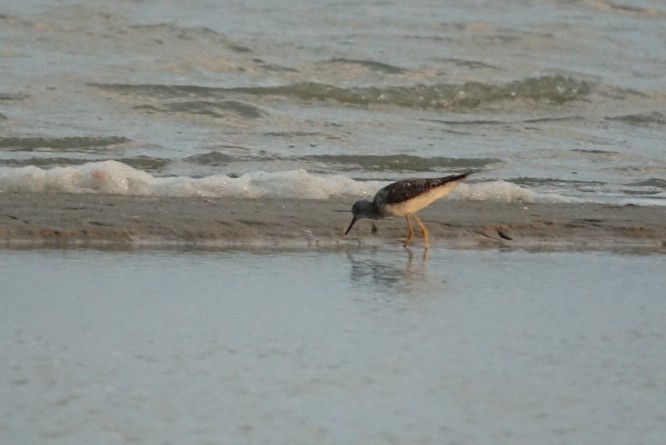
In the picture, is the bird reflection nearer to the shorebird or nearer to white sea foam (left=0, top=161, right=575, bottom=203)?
the shorebird

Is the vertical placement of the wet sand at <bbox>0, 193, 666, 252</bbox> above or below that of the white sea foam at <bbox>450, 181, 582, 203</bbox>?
below

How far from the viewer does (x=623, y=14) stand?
22.5m

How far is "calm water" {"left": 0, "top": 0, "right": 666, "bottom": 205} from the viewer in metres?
12.2

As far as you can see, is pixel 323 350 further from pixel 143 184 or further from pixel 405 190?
pixel 143 184

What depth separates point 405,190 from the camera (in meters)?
7.83

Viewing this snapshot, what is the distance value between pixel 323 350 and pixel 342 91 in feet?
40.7

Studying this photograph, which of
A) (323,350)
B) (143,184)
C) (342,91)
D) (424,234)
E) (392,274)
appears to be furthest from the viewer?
(342,91)

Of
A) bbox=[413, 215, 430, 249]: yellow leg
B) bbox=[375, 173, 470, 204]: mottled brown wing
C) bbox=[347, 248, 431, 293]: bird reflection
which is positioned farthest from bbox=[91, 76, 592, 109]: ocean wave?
bbox=[347, 248, 431, 293]: bird reflection

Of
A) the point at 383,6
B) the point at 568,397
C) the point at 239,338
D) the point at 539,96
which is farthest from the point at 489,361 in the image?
the point at 383,6

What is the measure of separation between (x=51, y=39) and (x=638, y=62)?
844cm

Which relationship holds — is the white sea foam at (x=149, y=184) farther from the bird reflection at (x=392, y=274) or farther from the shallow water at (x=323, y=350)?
the shallow water at (x=323, y=350)

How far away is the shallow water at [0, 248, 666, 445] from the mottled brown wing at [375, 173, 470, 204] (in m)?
Result: 0.87

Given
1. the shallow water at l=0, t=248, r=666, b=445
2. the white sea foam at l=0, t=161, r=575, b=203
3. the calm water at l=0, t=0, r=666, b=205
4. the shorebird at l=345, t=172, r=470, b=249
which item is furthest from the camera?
the calm water at l=0, t=0, r=666, b=205

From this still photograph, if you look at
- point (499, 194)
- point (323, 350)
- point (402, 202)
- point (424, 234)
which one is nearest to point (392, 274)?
point (424, 234)
